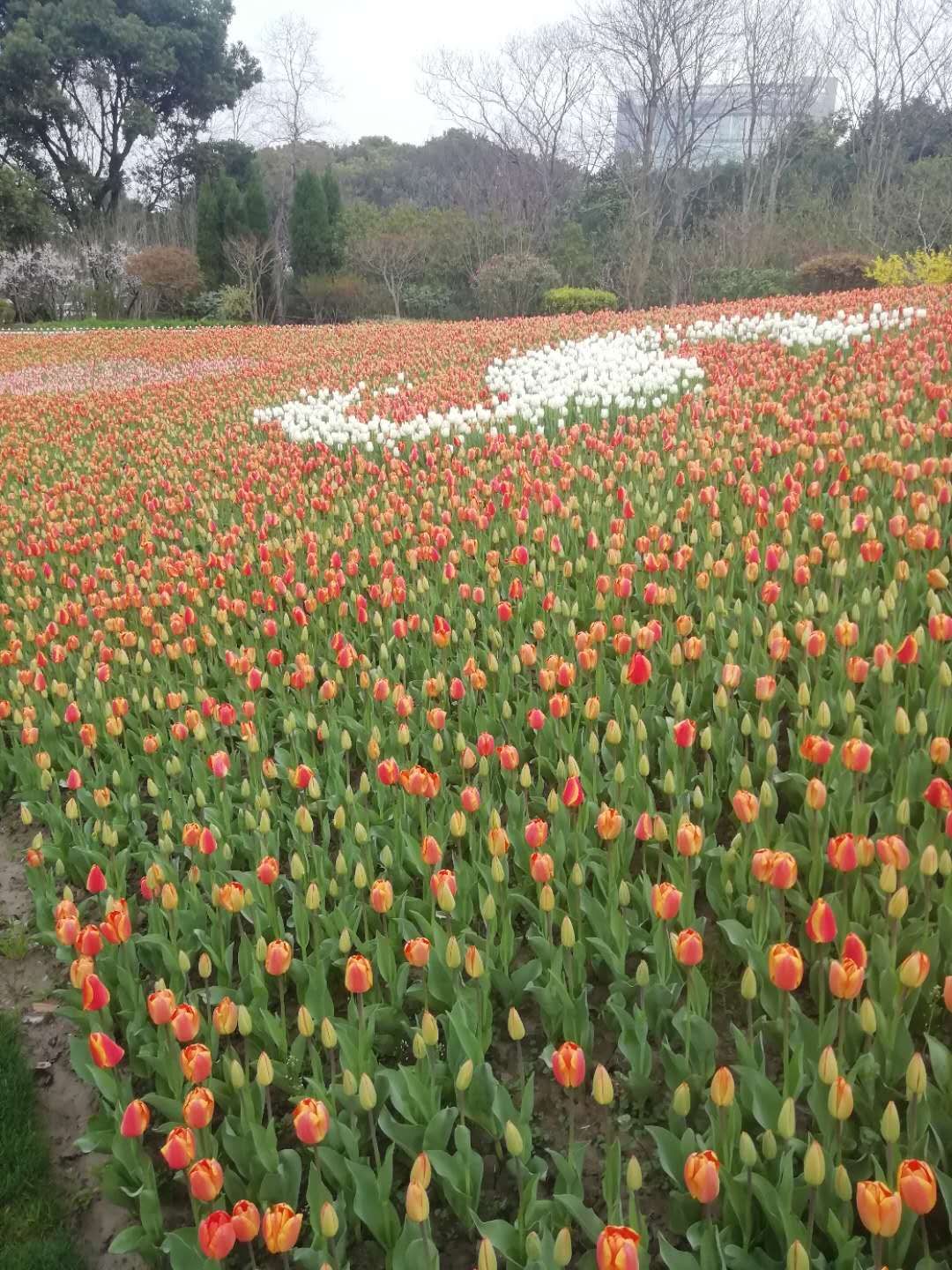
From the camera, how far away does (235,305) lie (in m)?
33.8

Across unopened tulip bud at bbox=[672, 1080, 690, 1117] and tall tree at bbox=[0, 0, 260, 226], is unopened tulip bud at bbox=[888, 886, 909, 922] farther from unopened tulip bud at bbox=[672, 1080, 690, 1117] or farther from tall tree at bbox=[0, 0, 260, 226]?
tall tree at bbox=[0, 0, 260, 226]

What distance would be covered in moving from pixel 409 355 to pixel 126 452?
6404 mm

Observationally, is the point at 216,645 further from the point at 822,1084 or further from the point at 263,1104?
the point at 822,1084

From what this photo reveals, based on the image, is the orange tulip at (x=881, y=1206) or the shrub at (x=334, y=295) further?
the shrub at (x=334, y=295)

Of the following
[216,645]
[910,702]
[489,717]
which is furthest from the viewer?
[216,645]

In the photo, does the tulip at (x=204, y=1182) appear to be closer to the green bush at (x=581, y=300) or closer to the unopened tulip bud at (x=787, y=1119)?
the unopened tulip bud at (x=787, y=1119)

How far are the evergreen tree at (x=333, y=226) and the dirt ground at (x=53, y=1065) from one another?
3445cm

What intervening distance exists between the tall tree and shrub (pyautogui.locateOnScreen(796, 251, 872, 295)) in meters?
31.7

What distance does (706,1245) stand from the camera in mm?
1752

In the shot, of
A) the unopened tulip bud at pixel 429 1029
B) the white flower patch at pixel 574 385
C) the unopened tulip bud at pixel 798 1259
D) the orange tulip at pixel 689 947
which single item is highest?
the white flower patch at pixel 574 385

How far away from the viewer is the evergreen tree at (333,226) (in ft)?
115

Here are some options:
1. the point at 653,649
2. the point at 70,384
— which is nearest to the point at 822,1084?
the point at 653,649

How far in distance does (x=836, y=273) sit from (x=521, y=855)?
23.7 m

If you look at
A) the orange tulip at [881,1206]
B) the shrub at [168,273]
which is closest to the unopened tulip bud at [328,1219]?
the orange tulip at [881,1206]
